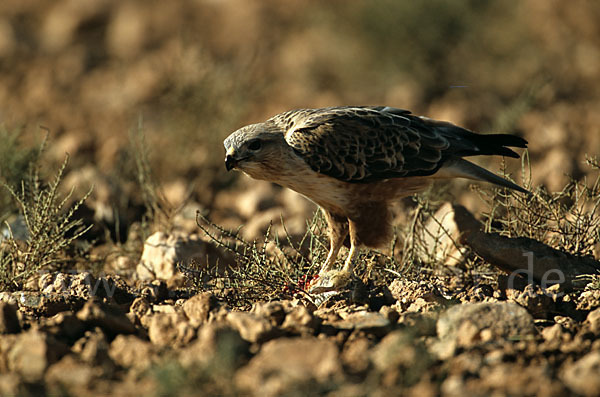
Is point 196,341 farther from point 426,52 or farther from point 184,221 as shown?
point 426,52

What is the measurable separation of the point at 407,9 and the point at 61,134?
5.32 metres

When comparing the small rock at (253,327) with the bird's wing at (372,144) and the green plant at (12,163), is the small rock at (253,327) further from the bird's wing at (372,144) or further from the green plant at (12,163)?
the green plant at (12,163)

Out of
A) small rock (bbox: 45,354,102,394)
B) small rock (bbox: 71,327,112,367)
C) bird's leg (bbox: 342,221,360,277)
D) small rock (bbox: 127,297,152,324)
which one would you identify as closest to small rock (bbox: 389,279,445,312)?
bird's leg (bbox: 342,221,360,277)

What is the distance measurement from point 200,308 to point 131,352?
65 cm

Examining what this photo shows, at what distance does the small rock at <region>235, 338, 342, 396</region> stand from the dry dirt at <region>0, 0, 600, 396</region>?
0.01 metres

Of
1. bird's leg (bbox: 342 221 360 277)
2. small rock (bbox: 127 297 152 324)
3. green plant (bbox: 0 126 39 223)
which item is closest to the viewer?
small rock (bbox: 127 297 152 324)

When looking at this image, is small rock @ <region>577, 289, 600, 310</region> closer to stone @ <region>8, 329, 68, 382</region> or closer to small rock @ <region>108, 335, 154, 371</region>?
small rock @ <region>108, 335, 154, 371</region>

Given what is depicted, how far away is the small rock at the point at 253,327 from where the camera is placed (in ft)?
12.4

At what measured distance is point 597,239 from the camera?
5.25m

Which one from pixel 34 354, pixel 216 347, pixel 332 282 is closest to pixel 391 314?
pixel 332 282

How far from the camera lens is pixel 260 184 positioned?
823cm

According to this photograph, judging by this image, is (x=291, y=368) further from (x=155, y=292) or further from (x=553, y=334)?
(x=155, y=292)

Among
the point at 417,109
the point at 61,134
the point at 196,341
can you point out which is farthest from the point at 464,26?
the point at 196,341

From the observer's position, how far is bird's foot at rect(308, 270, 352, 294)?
16.2 feet
